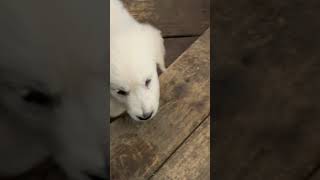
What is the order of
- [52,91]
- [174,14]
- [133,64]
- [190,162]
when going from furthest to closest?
[174,14] → [190,162] → [133,64] → [52,91]

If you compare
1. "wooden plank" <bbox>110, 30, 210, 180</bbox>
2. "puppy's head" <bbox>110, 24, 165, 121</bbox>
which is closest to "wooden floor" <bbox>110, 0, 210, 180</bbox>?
"wooden plank" <bbox>110, 30, 210, 180</bbox>

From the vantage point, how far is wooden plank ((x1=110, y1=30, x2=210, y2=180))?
46.9 inches

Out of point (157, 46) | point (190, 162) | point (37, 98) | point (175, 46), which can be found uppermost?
point (37, 98)

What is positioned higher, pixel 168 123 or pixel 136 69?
pixel 136 69

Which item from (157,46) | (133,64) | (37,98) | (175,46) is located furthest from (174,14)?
(37,98)

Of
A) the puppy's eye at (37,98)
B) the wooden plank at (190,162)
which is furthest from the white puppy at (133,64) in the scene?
the puppy's eye at (37,98)

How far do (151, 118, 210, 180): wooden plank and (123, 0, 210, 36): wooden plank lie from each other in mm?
254

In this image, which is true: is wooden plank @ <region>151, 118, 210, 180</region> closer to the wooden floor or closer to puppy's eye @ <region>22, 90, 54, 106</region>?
the wooden floor
